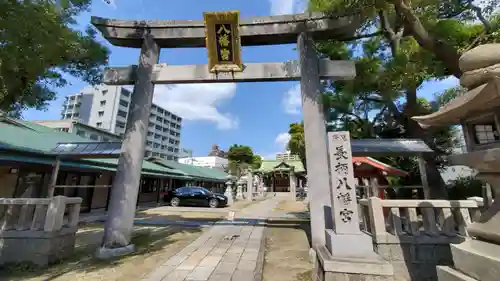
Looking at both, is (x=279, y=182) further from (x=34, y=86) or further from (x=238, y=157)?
(x=34, y=86)

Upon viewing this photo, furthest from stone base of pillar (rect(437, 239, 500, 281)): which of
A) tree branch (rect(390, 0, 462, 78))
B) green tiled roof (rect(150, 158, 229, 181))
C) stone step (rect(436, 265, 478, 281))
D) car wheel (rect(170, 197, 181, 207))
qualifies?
green tiled roof (rect(150, 158, 229, 181))

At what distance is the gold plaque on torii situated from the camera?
7.00 m

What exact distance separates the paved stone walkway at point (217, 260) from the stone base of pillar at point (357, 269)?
1508 millimetres

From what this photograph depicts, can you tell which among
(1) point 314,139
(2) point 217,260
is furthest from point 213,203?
(1) point 314,139

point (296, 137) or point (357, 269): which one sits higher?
A: point (296, 137)

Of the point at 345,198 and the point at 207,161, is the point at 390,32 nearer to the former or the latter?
the point at 345,198

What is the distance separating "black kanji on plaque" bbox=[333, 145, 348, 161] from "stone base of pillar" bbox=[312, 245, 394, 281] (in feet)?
5.95

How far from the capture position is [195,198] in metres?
19.0

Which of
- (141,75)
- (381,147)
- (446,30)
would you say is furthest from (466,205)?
(141,75)

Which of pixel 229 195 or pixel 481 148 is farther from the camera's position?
pixel 229 195

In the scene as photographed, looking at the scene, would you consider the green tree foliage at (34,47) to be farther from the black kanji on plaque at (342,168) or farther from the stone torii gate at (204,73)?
the black kanji on plaque at (342,168)

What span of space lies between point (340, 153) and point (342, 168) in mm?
311

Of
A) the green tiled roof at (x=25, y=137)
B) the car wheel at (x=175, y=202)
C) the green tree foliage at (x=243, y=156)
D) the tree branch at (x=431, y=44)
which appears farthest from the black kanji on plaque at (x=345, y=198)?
the green tree foliage at (x=243, y=156)

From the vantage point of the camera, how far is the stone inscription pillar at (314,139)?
232 inches
